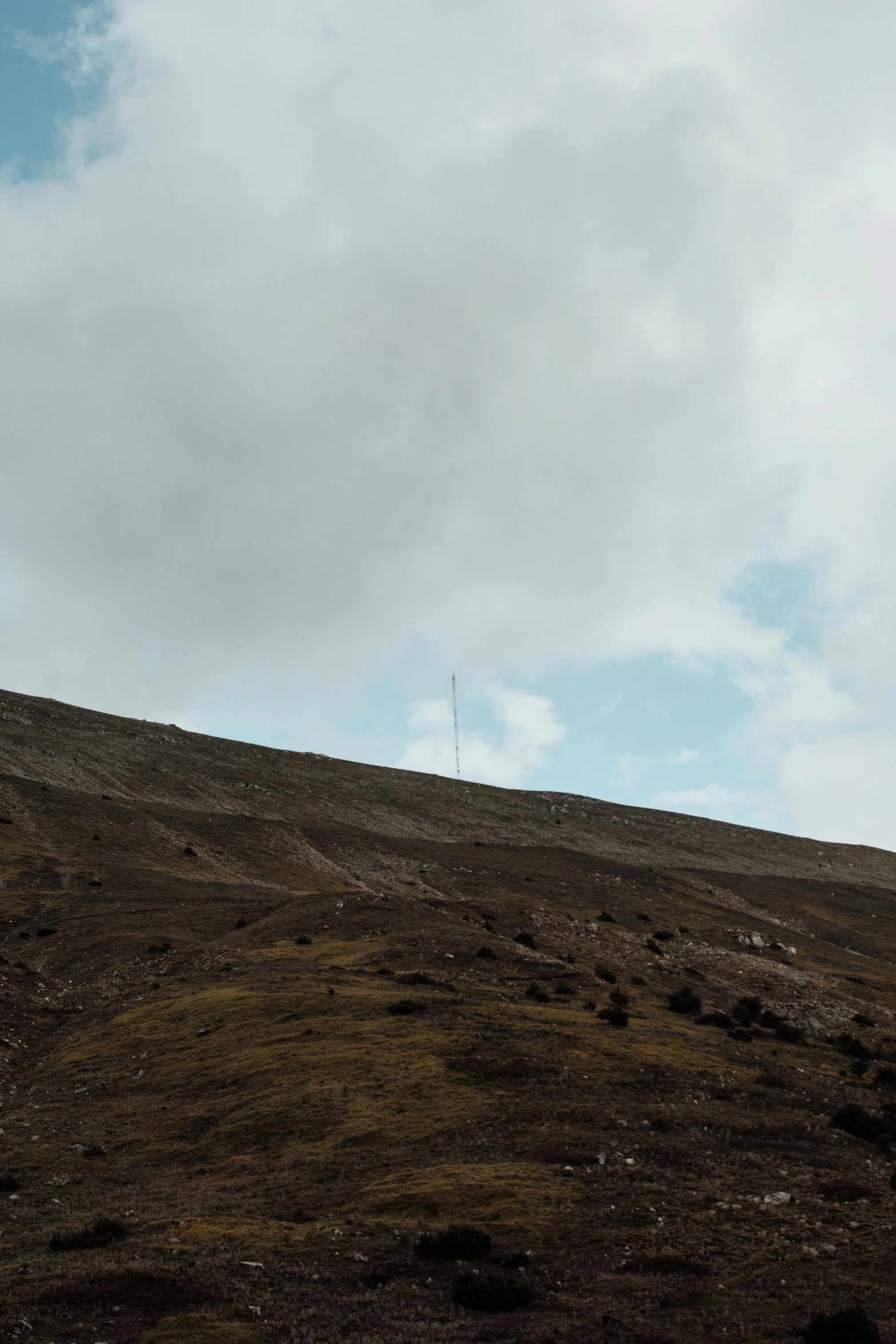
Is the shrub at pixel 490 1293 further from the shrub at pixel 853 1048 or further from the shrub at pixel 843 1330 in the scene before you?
the shrub at pixel 853 1048

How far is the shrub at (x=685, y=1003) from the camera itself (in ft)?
A: 163

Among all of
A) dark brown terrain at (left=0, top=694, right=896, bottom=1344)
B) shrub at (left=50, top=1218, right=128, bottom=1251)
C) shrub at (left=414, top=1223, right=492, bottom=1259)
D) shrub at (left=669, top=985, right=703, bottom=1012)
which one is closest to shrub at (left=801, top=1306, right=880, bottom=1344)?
dark brown terrain at (left=0, top=694, right=896, bottom=1344)

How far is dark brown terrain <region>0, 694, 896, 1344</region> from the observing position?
1855 cm

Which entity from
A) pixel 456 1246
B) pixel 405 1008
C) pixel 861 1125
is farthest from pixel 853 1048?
pixel 456 1246

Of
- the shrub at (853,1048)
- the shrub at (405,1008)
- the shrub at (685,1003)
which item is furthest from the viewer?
the shrub at (685,1003)

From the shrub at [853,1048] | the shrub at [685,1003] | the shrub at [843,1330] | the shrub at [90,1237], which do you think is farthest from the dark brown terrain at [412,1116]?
the shrub at [685,1003]

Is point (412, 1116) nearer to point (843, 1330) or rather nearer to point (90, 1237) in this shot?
point (90, 1237)

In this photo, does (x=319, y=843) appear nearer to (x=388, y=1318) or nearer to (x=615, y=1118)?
(x=615, y=1118)

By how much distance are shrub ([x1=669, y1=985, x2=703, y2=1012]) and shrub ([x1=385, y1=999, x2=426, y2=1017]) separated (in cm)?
1536

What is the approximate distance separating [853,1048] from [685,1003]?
8.20m

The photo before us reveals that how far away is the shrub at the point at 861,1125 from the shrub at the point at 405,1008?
16944 millimetres

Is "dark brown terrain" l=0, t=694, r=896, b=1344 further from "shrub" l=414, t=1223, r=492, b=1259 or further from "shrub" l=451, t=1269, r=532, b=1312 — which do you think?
"shrub" l=414, t=1223, r=492, b=1259

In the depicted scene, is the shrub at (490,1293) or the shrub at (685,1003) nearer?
the shrub at (490,1293)

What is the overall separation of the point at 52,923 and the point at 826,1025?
162ft
